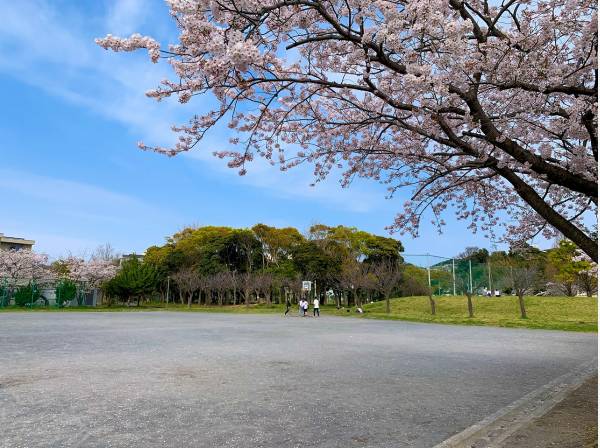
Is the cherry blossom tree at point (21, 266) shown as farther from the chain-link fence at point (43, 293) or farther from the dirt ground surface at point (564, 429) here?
the dirt ground surface at point (564, 429)

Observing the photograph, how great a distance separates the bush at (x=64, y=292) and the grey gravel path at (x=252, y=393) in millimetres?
32655

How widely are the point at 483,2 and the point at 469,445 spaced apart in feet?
15.7

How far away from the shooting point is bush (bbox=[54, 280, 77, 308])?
39.5 meters

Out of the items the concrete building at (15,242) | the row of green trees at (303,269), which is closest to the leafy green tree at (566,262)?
the row of green trees at (303,269)

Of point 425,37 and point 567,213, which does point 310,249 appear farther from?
point 425,37

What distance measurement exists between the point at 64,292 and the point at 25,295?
2.98m

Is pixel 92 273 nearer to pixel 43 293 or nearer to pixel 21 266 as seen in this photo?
pixel 43 293

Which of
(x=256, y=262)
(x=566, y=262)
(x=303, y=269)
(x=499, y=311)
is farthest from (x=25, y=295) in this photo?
(x=566, y=262)

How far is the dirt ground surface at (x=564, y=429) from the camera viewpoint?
358 cm

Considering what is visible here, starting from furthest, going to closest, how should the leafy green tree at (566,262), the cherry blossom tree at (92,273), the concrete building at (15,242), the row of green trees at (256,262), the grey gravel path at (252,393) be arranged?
the concrete building at (15,242), the cherry blossom tree at (92,273), the row of green trees at (256,262), the leafy green tree at (566,262), the grey gravel path at (252,393)

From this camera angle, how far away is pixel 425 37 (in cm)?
426

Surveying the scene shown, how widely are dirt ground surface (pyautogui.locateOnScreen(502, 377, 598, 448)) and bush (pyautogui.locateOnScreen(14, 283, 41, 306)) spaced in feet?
139

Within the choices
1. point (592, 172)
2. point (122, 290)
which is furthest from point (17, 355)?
point (122, 290)

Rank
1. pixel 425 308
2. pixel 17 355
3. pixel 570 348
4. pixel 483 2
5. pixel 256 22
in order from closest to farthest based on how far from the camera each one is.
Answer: pixel 256 22, pixel 483 2, pixel 17 355, pixel 570 348, pixel 425 308
